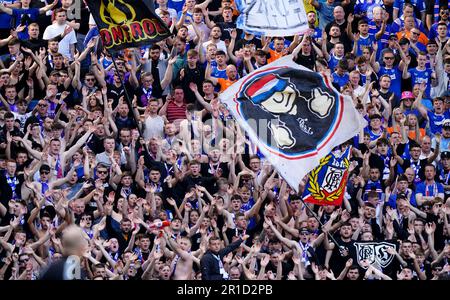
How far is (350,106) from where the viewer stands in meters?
23.1

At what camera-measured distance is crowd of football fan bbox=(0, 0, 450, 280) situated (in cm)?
2311

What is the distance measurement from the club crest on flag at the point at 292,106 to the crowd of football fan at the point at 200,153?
143cm

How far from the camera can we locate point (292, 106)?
75.6ft

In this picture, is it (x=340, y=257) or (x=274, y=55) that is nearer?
(x=340, y=257)

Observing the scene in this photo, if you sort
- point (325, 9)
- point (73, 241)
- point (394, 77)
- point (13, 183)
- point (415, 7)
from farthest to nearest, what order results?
1. point (415, 7)
2. point (325, 9)
3. point (394, 77)
4. point (13, 183)
5. point (73, 241)

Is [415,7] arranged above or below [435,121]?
above

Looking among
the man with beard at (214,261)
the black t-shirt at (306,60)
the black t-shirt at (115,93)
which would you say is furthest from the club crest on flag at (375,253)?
the black t-shirt at (115,93)

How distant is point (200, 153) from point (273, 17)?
6.71 feet

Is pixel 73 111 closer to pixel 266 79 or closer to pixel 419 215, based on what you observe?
pixel 266 79

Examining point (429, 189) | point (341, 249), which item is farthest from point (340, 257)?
point (429, 189)

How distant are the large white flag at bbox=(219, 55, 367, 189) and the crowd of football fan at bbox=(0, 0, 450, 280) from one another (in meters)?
1.36

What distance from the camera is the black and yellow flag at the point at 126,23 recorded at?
23.5m

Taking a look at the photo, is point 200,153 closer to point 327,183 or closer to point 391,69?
point 327,183
